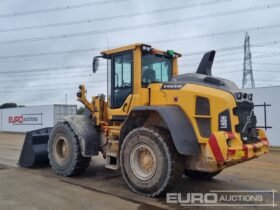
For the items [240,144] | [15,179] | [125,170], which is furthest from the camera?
[15,179]

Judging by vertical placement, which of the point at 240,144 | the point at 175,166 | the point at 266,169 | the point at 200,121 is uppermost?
the point at 200,121

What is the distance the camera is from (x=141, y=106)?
21.6 ft

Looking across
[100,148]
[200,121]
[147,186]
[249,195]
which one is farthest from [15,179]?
[249,195]

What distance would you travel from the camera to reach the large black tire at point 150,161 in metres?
5.94

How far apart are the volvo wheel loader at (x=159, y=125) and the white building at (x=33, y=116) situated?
67.1 ft

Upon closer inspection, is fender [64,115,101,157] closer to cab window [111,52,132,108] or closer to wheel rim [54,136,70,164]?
wheel rim [54,136,70,164]

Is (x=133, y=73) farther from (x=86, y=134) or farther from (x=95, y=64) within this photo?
(x=86, y=134)

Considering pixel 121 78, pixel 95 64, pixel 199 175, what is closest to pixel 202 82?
pixel 121 78

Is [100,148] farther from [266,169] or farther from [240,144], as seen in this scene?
[266,169]

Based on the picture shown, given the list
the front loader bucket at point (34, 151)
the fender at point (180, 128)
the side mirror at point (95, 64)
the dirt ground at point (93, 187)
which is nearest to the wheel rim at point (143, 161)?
the dirt ground at point (93, 187)

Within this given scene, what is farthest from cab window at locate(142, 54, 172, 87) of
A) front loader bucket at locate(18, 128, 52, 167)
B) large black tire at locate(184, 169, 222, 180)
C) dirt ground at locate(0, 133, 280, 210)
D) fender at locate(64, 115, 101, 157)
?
front loader bucket at locate(18, 128, 52, 167)

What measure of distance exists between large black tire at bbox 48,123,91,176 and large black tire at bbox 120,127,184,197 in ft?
5.20

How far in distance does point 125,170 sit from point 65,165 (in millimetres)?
2096

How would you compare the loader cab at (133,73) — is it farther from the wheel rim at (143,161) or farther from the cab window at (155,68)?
the wheel rim at (143,161)
